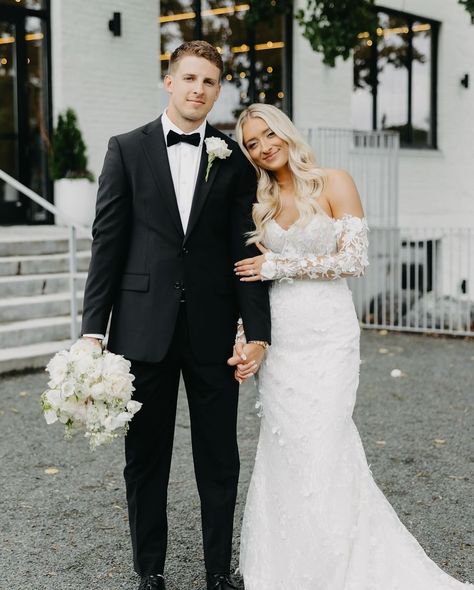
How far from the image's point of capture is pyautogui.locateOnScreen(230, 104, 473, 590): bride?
3.39m

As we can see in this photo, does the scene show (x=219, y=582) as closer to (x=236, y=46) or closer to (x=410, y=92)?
(x=236, y=46)

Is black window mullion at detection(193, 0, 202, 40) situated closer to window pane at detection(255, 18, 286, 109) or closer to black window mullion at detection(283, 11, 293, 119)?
window pane at detection(255, 18, 286, 109)

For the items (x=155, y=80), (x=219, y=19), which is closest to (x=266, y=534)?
(x=155, y=80)

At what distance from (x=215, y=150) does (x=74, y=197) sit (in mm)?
7832

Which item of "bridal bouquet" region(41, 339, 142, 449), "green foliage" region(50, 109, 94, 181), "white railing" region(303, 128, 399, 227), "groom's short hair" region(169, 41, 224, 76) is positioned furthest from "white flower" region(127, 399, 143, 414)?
"white railing" region(303, 128, 399, 227)

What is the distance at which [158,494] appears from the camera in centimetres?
349

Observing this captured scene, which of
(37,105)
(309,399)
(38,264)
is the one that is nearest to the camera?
(309,399)

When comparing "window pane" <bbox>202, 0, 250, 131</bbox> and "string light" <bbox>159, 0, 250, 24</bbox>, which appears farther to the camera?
"window pane" <bbox>202, 0, 250, 131</bbox>

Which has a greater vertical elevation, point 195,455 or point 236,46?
point 236,46

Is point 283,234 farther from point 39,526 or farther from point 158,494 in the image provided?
point 39,526

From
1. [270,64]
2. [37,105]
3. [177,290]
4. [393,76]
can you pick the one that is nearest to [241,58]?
[270,64]

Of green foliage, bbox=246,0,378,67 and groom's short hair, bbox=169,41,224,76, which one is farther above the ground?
green foliage, bbox=246,0,378,67

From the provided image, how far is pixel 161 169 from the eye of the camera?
326cm

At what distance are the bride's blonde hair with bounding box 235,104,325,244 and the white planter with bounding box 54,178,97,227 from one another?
749 centimetres
